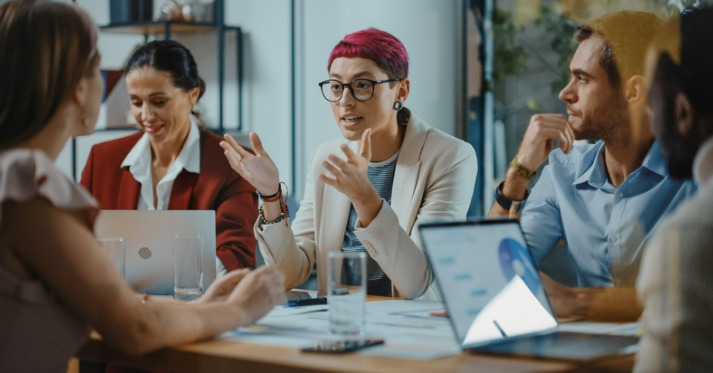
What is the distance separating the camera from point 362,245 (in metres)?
2.36

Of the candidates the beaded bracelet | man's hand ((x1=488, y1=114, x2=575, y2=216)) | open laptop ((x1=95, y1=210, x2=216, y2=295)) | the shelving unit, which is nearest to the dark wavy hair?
the beaded bracelet

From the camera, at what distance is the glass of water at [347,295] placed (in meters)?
1.49

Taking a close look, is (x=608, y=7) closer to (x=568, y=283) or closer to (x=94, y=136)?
(x=568, y=283)

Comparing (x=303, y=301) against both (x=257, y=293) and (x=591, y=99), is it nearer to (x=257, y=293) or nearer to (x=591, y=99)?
(x=257, y=293)

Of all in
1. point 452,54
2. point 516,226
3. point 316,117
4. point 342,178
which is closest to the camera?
point 516,226

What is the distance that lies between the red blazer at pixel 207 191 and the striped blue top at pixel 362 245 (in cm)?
30

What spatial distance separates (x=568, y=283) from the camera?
1739mm

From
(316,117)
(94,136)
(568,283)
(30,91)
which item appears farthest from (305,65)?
(30,91)

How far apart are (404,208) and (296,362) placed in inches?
44.3

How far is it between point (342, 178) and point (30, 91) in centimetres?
89

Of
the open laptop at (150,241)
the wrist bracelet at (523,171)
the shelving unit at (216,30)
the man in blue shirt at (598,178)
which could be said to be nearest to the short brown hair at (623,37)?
the man in blue shirt at (598,178)

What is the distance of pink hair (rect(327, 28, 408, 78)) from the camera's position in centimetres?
245

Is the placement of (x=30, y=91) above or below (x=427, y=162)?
above

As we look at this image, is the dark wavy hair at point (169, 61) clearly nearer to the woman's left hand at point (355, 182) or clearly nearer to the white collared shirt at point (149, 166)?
the white collared shirt at point (149, 166)
